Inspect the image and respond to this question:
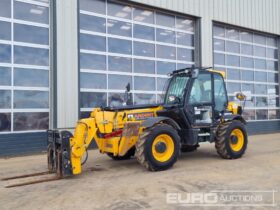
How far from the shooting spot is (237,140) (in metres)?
9.61

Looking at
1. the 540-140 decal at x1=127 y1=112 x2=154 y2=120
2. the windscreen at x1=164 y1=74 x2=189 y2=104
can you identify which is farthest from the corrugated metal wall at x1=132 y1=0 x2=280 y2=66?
the 540-140 decal at x1=127 y1=112 x2=154 y2=120

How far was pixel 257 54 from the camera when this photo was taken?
19.0 meters

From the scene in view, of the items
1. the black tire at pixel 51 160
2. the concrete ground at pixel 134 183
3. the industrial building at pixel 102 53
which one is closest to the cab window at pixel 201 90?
the concrete ground at pixel 134 183

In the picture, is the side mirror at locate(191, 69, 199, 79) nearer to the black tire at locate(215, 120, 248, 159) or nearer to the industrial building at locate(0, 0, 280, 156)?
the black tire at locate(215, 120, 248, 159)

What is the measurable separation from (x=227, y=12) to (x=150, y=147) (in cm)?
1164

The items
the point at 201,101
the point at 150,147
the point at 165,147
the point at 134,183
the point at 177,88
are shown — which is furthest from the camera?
the point at 177,88

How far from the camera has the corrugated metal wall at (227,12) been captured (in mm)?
15281

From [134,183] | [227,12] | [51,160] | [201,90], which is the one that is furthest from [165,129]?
[227,12]

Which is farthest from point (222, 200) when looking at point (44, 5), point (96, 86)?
point (44, 5)

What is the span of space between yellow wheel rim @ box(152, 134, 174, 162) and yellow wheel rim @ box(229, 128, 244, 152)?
2238 millimetres

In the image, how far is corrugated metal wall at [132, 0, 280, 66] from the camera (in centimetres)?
1528

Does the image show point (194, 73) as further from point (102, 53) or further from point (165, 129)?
point (102, 53)

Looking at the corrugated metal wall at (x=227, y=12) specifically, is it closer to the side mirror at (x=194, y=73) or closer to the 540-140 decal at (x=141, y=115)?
the side mirror at (x=194, y=73)

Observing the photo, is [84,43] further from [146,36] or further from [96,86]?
[146,36]
